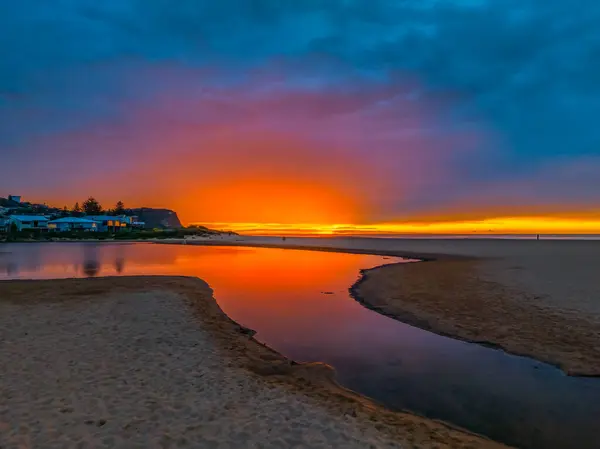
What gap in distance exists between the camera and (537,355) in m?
13.2

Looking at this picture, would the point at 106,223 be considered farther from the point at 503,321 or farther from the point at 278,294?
the point at 503,321

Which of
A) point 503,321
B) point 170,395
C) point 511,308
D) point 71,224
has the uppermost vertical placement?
point 71,224

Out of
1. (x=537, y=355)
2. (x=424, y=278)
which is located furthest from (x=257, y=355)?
(x=424, y=278)

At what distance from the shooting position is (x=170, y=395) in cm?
915

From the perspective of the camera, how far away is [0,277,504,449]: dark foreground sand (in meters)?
7.27

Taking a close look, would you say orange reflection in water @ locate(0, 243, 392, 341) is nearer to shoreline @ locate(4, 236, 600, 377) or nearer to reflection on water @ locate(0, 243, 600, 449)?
reflection on water @ locate(0, 243, 600, 449)

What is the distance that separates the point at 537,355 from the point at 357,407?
7802 mm

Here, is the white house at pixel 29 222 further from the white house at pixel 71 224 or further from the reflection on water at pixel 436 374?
the reflection on water at pixel 436 374

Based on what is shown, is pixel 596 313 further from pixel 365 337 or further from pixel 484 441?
pixel 484 441

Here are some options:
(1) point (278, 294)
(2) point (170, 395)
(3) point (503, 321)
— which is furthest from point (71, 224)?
(2) point (170, 395)

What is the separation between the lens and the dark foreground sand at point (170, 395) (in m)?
7.27

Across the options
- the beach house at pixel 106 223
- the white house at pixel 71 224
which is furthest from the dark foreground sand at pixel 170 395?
the beach house at pixel 106 223

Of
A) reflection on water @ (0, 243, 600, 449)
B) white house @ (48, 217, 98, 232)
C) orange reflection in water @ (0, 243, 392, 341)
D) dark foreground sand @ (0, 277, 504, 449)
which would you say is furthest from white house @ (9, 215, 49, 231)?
dark foreground sand @ (0, 277, 504, 449)

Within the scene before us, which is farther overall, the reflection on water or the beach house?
the beach house
